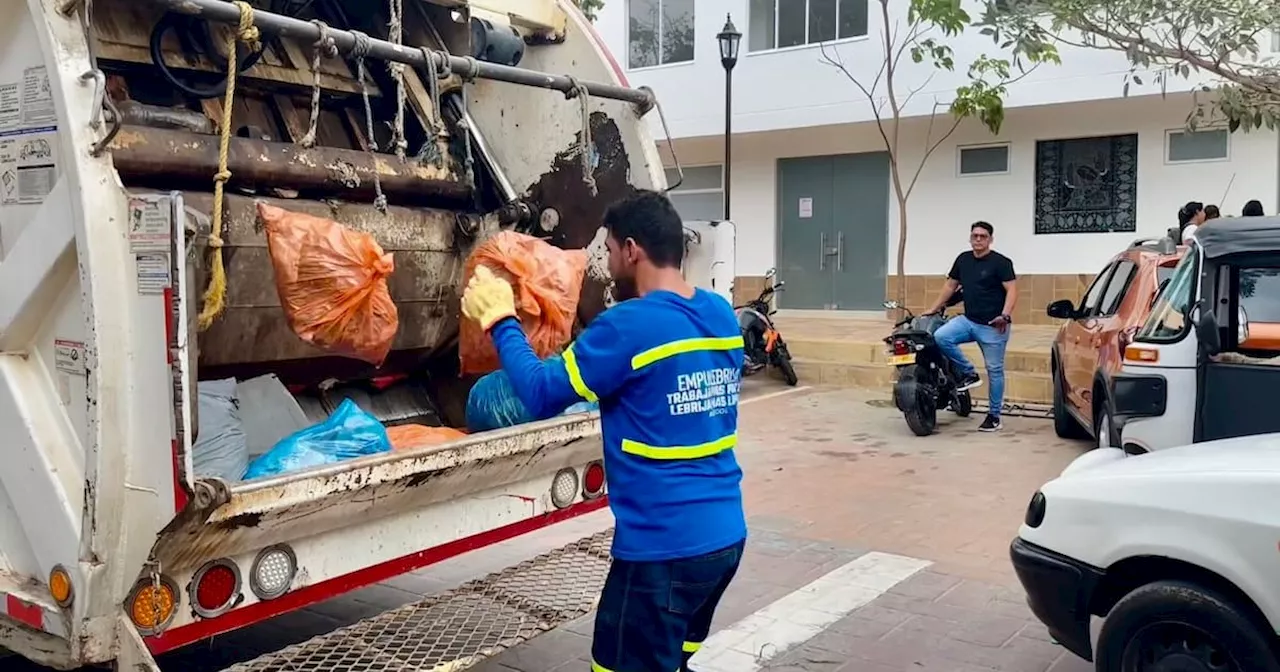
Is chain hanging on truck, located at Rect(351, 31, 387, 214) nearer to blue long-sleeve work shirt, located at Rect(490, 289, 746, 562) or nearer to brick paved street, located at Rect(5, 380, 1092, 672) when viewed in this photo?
blue long-sleeve work shirt, located at Rect(490, 289, 746, 562)

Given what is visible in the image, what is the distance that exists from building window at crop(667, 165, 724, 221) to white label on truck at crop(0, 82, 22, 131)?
14.0 metres

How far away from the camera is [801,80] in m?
14.9

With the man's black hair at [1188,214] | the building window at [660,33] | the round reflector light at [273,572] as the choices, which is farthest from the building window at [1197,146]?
the round reflector light at [273,572]

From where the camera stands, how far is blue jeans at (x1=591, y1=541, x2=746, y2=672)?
2.54 m

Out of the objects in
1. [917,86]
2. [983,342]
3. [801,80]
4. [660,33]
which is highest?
[660,33]

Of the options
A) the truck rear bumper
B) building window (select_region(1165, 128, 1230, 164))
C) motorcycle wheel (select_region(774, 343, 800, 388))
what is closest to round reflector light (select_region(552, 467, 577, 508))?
the truck rear bumper

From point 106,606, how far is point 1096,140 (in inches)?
513

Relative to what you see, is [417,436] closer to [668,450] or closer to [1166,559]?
[668,450]

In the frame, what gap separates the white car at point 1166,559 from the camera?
297cm

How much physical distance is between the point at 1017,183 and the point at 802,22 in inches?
150

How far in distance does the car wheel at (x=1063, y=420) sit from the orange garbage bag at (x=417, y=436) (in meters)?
6.27

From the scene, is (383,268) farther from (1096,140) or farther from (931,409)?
(1096,140)

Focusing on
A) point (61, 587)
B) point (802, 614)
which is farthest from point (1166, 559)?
point (61, 587)

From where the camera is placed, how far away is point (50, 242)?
8.94 ft
